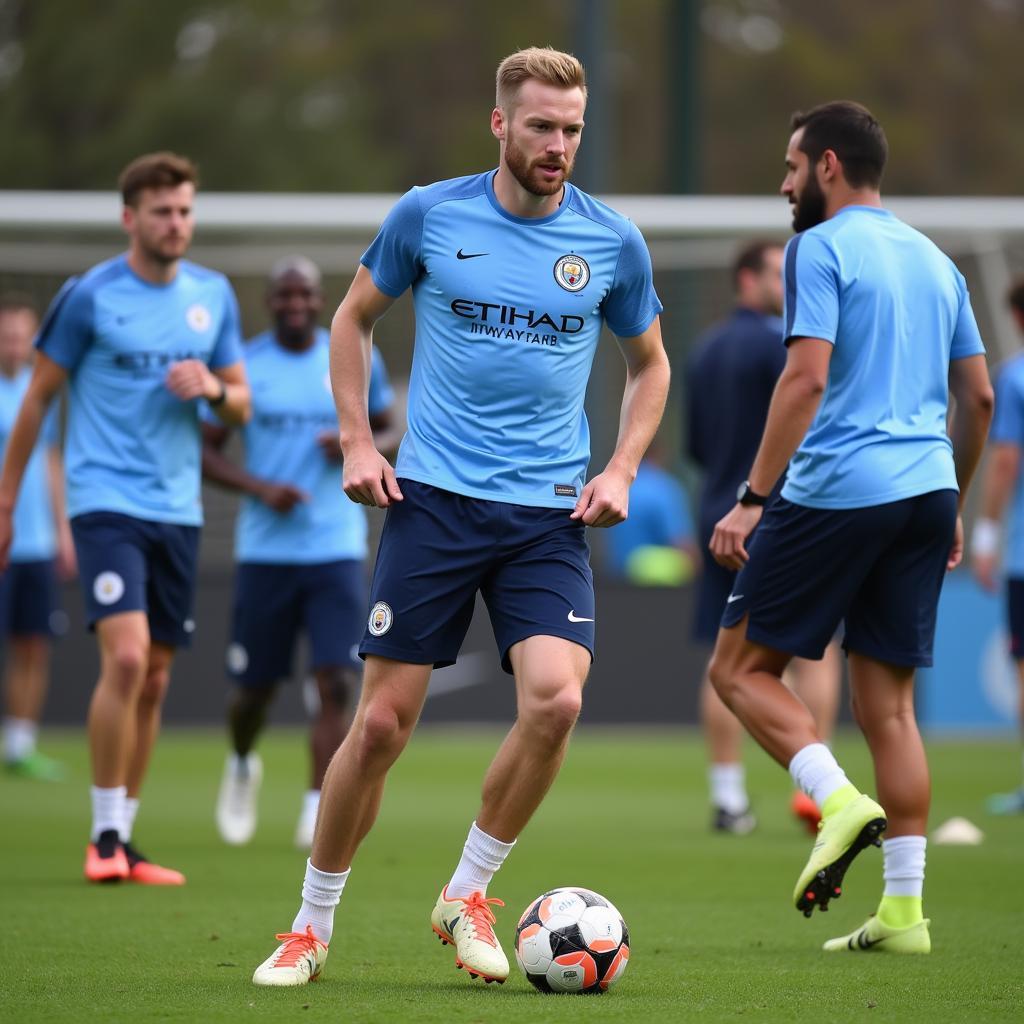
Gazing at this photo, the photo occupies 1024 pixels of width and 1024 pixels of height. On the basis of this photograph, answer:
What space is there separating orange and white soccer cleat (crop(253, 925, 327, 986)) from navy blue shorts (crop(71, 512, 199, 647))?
238 cm

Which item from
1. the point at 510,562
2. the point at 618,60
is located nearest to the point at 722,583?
the point at 510,562

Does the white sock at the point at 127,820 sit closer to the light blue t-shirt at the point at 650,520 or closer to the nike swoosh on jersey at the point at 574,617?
the nike swoosh on jersey at the point at 574,617

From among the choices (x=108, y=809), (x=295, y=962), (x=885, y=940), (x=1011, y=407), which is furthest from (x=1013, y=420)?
(x=295, y=962)

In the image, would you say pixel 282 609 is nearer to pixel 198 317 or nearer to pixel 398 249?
pixel 198 317

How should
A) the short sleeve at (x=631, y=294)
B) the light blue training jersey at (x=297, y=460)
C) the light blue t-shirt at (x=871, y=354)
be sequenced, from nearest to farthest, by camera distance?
the short sleeve at (x=631, y=294), the light blue t-shirt at (x=871, y=354), the light blue training jersey at (x=297, y=460)

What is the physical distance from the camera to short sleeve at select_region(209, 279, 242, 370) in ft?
25.4

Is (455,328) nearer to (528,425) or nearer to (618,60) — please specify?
(528,425)

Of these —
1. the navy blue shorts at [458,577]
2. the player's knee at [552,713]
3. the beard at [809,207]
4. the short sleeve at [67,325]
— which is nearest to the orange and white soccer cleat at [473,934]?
the player's knee at [552,713]

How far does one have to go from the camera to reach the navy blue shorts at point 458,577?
200 inches

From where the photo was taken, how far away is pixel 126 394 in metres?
7.45

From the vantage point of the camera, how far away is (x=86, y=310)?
24.2ft

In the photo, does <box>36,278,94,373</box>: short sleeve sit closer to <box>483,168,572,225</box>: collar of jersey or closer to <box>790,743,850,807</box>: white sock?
<box>483,168,572,225</box>: collar of jersey

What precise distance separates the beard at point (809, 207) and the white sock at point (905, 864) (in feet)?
5.96

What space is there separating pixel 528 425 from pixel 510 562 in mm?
359
